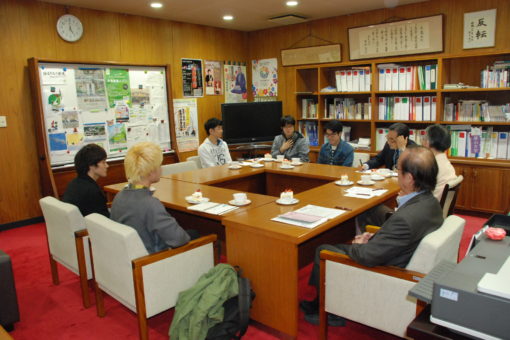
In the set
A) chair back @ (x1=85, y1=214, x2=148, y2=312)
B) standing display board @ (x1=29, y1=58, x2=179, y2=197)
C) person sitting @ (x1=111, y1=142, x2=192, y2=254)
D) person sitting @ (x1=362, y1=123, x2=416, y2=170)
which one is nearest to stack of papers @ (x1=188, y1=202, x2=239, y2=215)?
person sitting @ (x1=111, y1=142, x2=192, y2=254)

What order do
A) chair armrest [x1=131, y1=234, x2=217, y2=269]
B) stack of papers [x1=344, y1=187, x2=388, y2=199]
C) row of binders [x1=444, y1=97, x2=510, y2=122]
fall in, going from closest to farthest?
chair armrest [x1=131, y1=234, x2=217, y2=269] < stack of papers [x1=344, y1=187, x2=388, y2=199] < row of binders [x1=444, y1=97, x2=510, y2=122]

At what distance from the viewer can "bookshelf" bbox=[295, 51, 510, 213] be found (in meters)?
4.46

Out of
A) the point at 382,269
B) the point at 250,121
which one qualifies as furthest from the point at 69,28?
the point at 382,269

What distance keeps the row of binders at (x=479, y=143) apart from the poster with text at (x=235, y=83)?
3.34 metres

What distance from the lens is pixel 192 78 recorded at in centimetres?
604

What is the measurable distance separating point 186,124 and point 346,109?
2.34 metres

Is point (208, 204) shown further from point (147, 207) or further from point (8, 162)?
point (8, 162)

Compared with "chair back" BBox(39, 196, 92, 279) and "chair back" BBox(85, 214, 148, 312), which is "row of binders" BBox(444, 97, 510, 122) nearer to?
"chair back" BBox(85, 214, 148, 312)

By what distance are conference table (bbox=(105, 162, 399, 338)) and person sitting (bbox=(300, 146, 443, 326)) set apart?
1.15 feet

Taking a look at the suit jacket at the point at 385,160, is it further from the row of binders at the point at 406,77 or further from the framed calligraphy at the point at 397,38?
the framed calligraphy at the point at 397,38

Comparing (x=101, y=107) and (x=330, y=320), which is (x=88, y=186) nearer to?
(x=330, y=320)

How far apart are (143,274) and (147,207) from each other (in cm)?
36

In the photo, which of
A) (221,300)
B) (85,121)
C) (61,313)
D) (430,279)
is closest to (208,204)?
(221,300)

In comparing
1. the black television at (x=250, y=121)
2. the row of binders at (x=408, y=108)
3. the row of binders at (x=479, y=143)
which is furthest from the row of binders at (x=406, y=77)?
the black television at (x=250, y=121)
